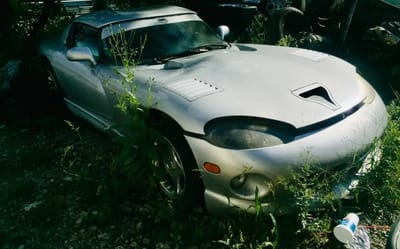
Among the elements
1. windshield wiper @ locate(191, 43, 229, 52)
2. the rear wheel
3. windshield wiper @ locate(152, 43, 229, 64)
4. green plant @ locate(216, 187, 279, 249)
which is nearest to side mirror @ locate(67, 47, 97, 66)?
windshield wiper @ locate(152, 43, 229, 64)

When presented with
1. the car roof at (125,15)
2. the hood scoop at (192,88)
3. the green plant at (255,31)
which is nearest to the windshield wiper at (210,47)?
the car roof at (125,15)

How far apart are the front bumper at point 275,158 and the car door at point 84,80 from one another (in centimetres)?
131

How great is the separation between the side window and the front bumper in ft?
5.80

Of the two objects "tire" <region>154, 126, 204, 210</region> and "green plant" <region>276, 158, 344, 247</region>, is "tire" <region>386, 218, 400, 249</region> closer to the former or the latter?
"green plant" <region>276, 158, 344, 247</region>

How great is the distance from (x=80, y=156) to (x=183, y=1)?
5.18 metres

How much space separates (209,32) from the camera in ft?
12.5

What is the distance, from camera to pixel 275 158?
2225mm

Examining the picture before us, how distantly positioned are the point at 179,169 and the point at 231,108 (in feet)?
1.90

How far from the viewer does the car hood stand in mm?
2418

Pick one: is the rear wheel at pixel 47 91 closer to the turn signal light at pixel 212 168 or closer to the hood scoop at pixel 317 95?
the turn signal light at pixel 212 168

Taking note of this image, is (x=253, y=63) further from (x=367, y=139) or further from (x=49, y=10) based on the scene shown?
(x=49, y=10)

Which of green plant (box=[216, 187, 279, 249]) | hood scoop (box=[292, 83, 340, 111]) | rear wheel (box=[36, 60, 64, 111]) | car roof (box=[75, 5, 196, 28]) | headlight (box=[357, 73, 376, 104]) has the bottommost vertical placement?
rear wheel (box=[36, 60, 64, 111])

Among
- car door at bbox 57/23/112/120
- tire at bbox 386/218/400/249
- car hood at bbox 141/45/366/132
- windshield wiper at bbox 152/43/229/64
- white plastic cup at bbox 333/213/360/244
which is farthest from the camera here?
car door at bbox 57/23/112/120

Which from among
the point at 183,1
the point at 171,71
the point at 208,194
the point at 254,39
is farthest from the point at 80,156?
the point at 183,1
